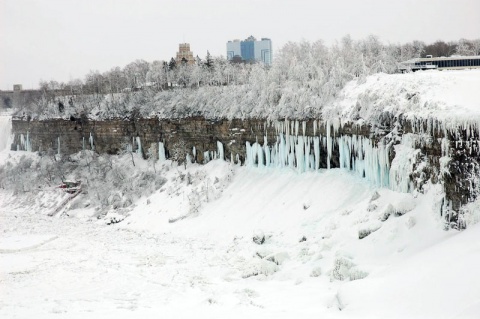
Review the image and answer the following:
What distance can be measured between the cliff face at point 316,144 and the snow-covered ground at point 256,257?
0.86 m

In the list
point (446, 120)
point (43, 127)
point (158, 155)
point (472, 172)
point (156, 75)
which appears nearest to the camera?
point (472, 172)

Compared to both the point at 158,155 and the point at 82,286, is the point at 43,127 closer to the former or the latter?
the point at 158,155

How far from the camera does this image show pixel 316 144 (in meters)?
30.1

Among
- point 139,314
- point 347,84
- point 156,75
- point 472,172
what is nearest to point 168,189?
point 347,84

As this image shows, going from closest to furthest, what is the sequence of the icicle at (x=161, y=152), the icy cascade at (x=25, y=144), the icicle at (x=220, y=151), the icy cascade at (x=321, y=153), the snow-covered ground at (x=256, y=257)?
the snow-covered ground at (x=256, y=257) → the icy cascade at (x=321, y=153) → the icicle at (x=220, y=151) → the icicle at (x=161, y=152) → the icy cascade at (x=25, y=144)

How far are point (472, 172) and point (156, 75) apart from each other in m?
51.6

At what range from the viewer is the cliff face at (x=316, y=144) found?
750 inches

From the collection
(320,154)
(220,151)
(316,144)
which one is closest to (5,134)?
(220,151)

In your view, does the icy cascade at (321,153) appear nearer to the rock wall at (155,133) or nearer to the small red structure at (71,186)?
the rock wall at (155,133)

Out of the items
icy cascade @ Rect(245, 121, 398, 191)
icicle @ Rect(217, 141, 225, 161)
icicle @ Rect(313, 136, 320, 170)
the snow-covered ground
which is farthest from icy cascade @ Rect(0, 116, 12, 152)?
icicle @ Rect(313, 136, 320, 170)

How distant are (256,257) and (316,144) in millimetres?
9216

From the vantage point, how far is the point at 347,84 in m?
30.9

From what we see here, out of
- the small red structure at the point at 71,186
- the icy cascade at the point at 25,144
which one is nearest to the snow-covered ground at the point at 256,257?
the small red structure at the point at 71,186

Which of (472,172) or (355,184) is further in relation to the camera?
(355,184)
